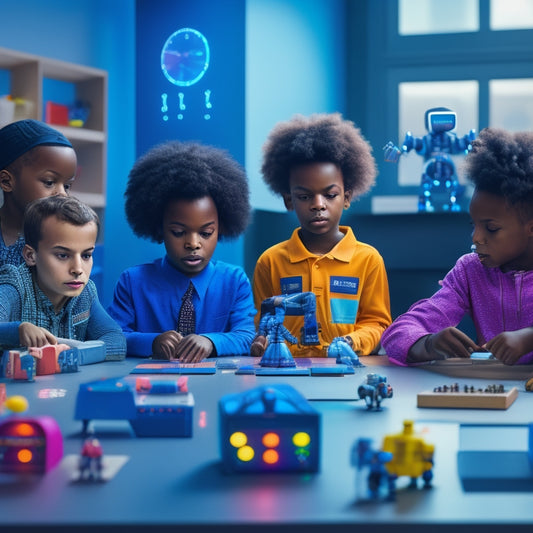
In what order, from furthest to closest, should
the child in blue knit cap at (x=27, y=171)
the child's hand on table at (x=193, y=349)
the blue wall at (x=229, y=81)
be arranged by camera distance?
the blue wall at (x=229, y=81), the child in blue knit cap at (x=27, y=171), the child's hand on table at (x=193, y=349)

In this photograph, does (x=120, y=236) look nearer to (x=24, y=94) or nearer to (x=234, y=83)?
(x=24, y=94)

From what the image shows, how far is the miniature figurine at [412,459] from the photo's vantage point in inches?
27.6

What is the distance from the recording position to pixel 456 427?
0.93 m

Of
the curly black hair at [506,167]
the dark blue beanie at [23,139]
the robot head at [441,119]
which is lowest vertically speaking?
the curly black hair at [506,167]

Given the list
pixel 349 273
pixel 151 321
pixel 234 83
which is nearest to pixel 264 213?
pixel 234 83

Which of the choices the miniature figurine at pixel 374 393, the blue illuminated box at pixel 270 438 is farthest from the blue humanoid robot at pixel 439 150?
the blue illuminated box at pixel 270 438

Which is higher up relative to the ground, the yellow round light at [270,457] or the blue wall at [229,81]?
the blue wall at [229,81]

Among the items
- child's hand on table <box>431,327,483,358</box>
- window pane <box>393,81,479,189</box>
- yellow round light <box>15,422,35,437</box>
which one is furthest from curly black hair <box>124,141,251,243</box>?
window pane <box>393,81,479,189</box>

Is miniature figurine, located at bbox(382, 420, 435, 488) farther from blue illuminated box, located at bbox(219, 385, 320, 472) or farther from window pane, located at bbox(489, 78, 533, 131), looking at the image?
window pane, located at bbox(489, 78, 533, 131)

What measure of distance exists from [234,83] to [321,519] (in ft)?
9.35

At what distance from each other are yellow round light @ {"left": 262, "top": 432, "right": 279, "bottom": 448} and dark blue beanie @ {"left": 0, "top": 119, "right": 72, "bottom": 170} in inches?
56.3

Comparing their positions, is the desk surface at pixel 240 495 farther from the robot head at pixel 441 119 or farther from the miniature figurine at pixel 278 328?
the robot head at pixel 441 119

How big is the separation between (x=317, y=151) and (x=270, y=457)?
1.59 meters

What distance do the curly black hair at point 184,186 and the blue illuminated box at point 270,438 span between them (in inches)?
50.8
